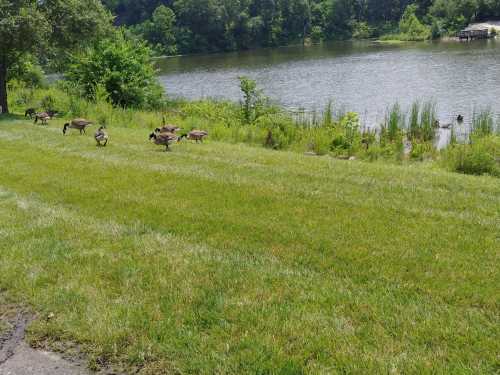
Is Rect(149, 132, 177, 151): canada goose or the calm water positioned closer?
Rect(149, 132, 177, 151): canada goose

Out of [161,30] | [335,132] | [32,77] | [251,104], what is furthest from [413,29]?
[335,132]

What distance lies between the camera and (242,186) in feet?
29.2

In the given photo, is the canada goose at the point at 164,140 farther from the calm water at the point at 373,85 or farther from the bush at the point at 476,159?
the calm water at the point at 373,85

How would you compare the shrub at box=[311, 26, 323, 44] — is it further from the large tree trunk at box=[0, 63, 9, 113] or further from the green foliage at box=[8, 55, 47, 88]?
the large tree trunk at box=[0, 63, 9, 113]

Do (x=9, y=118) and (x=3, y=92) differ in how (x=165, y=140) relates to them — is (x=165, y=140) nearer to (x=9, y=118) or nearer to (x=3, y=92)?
(x=9, y=118)

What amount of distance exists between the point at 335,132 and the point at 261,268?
1215 centimetres

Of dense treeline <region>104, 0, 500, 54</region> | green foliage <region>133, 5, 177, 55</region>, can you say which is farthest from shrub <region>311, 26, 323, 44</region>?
green foliage <region>133, 5, 177, 55</region>

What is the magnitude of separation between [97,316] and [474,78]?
35798mm

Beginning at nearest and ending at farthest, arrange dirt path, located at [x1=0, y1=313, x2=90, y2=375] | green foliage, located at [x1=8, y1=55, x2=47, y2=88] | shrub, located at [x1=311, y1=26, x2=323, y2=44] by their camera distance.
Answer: dirt path, located at [x1=0, y1=313, x2=90, y2=375] → green foliage, located at [x1=8, y1=55, x2=47, y2=88] → shrub, located at [x1=311, y1=26, x2=323, y2=44]

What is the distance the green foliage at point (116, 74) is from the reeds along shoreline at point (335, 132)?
2.29 metres

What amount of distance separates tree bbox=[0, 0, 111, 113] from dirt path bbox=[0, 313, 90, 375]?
1681 cm

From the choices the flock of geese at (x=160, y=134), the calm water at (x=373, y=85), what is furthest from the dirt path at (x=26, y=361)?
the calm water at (x=373, y=85)

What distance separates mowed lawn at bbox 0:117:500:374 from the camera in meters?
4.16

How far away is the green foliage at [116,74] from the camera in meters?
25.6
